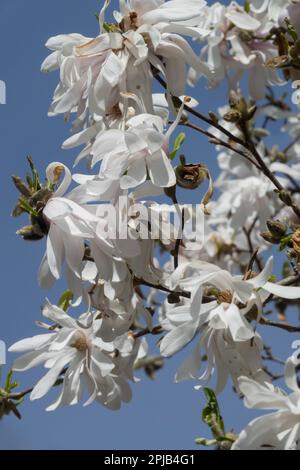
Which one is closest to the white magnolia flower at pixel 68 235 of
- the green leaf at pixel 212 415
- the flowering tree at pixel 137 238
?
the flowering tree at pixel 137 238

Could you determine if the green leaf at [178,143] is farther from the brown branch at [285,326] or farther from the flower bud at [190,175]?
the brown branch at [285,326]

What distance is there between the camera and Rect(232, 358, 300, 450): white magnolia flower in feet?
3.82

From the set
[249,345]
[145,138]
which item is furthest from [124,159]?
[249,345]

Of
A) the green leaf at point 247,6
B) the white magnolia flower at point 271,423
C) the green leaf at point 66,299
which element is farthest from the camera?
the green leaf at point 247,6

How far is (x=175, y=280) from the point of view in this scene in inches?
53.6

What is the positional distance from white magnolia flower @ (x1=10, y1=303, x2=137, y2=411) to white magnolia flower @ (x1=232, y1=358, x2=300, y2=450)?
19.7 inches

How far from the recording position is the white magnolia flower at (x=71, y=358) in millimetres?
1609

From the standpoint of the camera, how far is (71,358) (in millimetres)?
1638

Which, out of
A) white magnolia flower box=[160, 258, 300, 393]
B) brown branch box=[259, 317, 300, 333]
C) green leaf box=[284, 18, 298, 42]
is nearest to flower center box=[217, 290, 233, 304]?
white magnolia flower box=[160, 258, 300, 393]

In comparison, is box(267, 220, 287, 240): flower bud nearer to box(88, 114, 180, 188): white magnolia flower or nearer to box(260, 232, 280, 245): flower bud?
box(260, 232, 280, 245): flower bud

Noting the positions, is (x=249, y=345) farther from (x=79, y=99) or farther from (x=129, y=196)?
(x=79, y=99)

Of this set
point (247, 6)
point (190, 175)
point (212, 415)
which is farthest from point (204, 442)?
point (247, 6)

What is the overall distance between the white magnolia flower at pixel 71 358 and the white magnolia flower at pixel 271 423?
0.50m
